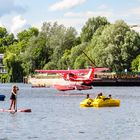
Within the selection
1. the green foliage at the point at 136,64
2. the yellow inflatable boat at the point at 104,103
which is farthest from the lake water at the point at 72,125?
the green foliage at the point at 136,64

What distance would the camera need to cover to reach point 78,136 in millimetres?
46125

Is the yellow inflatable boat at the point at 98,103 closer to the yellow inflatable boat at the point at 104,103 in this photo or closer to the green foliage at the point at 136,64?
the yellow inflatable boat at the point at 104,103

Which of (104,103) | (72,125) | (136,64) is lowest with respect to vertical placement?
(72,125)

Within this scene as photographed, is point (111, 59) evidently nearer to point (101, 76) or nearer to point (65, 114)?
point (101, 76)

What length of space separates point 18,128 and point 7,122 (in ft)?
17.1

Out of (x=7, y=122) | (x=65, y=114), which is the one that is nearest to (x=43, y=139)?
(x=7, y=122)

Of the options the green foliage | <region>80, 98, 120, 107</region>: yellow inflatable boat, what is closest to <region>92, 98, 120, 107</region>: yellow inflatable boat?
<region>80, 98, 120, 107</region>: yellow inflatable boat

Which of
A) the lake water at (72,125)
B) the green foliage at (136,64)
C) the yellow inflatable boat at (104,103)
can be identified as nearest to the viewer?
the lake water at (72,125)

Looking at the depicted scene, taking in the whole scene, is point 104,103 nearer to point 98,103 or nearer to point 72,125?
point 98,103

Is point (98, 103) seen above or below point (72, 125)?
above

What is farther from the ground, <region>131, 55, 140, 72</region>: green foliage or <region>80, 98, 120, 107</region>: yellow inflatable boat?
<region>131, 55, 140, 72</region>: green foliage

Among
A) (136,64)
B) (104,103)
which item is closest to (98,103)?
(104,103)

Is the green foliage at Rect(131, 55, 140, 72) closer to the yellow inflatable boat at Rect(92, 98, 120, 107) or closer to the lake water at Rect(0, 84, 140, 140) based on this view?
the yellow inflatable boat at Rect(92, 98, 120, 107)

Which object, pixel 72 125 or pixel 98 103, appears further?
pixel 98 103
